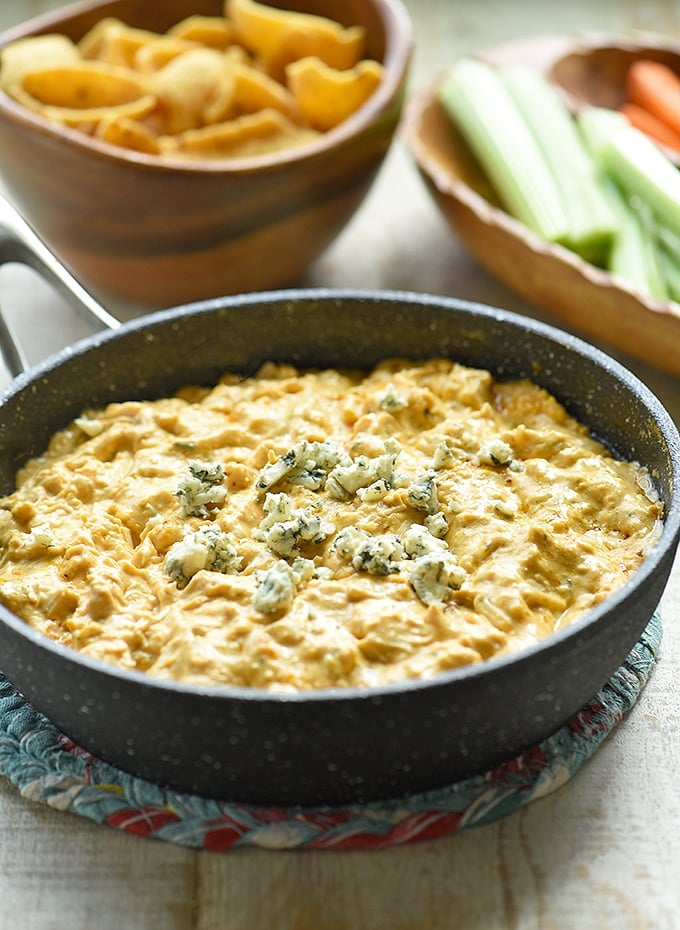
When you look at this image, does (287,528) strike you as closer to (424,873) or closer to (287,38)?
(424,873)

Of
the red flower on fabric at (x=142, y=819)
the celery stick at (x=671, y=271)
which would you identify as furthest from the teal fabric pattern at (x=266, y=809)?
the celery stick at (x=671, y=271)

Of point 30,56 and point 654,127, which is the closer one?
point 30,56

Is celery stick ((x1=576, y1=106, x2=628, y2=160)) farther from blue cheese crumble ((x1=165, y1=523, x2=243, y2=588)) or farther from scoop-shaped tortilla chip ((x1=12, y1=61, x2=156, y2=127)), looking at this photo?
blue cheese crumble ((x1=165, y1=523, x2=243, y2=588))

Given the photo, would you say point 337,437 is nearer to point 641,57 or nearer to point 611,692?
point 611,692

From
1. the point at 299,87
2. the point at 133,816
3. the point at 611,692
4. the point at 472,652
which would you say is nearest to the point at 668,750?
the point at 611,692

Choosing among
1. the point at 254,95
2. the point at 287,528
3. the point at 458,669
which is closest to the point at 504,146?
the point at 254,95

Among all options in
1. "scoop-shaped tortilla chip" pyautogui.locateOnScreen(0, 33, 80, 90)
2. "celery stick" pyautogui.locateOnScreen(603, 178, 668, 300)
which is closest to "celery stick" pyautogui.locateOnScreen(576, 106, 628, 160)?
"celery stick" pyautogui.locateOnScreen(603, 178, 668, 300)
